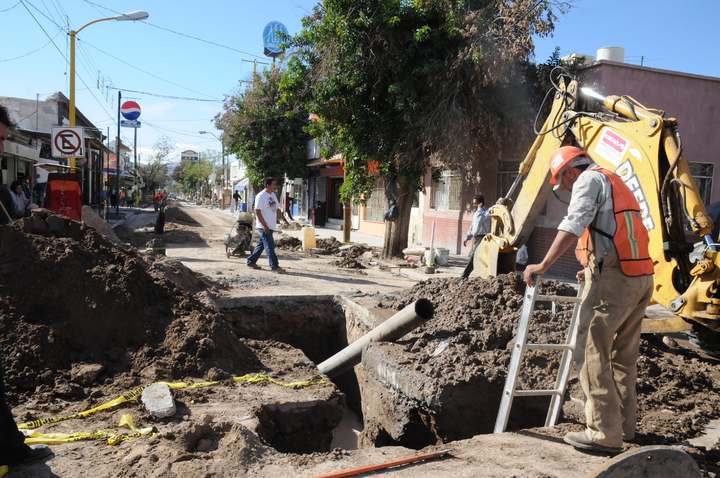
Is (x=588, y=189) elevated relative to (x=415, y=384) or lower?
elevated

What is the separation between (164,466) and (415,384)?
87.1 inches

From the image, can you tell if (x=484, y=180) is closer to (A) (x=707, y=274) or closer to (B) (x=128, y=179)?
(A) (x=707, y=274)

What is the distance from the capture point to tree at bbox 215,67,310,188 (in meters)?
25.0

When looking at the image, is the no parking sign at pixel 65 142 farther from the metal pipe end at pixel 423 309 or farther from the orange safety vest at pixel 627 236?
the orange safety vest at pixel 627 236

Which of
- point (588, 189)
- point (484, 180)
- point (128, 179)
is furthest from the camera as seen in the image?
point (128, 179)

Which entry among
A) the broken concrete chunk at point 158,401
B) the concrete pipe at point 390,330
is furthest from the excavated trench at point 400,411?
the broken concrete chunk at point 158,401

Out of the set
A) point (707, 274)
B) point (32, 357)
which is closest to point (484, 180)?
point (707, 274)

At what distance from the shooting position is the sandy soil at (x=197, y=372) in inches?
118

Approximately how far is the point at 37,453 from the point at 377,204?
723 inches

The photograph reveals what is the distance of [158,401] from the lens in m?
3.58

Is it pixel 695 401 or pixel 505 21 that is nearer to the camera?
pixel 695 401

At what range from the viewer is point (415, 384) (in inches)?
173

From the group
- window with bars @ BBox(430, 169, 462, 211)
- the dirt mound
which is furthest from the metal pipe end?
the dirt mound

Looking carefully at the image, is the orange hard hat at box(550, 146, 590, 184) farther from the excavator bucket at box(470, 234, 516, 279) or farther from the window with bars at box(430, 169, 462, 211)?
the window with bars at box(430, 169, 462, 211)
